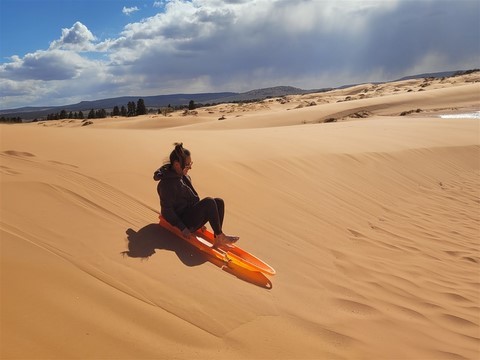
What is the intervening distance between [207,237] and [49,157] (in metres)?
2.62

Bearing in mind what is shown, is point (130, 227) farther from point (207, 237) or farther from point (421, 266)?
point (421, 266)

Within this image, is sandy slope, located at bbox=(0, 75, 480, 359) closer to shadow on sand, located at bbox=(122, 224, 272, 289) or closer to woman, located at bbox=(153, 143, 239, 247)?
shadow on sand, located at bbox=(122, 224, 272, 289)

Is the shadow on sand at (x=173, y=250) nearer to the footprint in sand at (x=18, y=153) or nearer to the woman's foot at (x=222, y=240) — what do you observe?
the woman's foot at (x=222, y=240)

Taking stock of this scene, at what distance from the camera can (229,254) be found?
414 cm

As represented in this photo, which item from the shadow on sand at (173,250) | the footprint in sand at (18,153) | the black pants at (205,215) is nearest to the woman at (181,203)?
the black pants at (205,215)

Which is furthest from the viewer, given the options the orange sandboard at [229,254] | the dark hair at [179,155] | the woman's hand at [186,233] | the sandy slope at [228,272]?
the dark hair at [179,155]

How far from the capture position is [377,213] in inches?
269

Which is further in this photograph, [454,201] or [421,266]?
[454,201]

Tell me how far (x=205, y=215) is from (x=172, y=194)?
0.40 metres

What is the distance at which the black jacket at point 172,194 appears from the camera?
4.22 meters

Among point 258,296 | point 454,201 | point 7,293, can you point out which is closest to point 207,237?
point 258,296

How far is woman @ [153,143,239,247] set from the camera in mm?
4227

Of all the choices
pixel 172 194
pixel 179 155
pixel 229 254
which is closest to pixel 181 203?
pixel 172 194

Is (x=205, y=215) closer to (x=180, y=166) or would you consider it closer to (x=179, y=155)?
(x=180, y=166)
